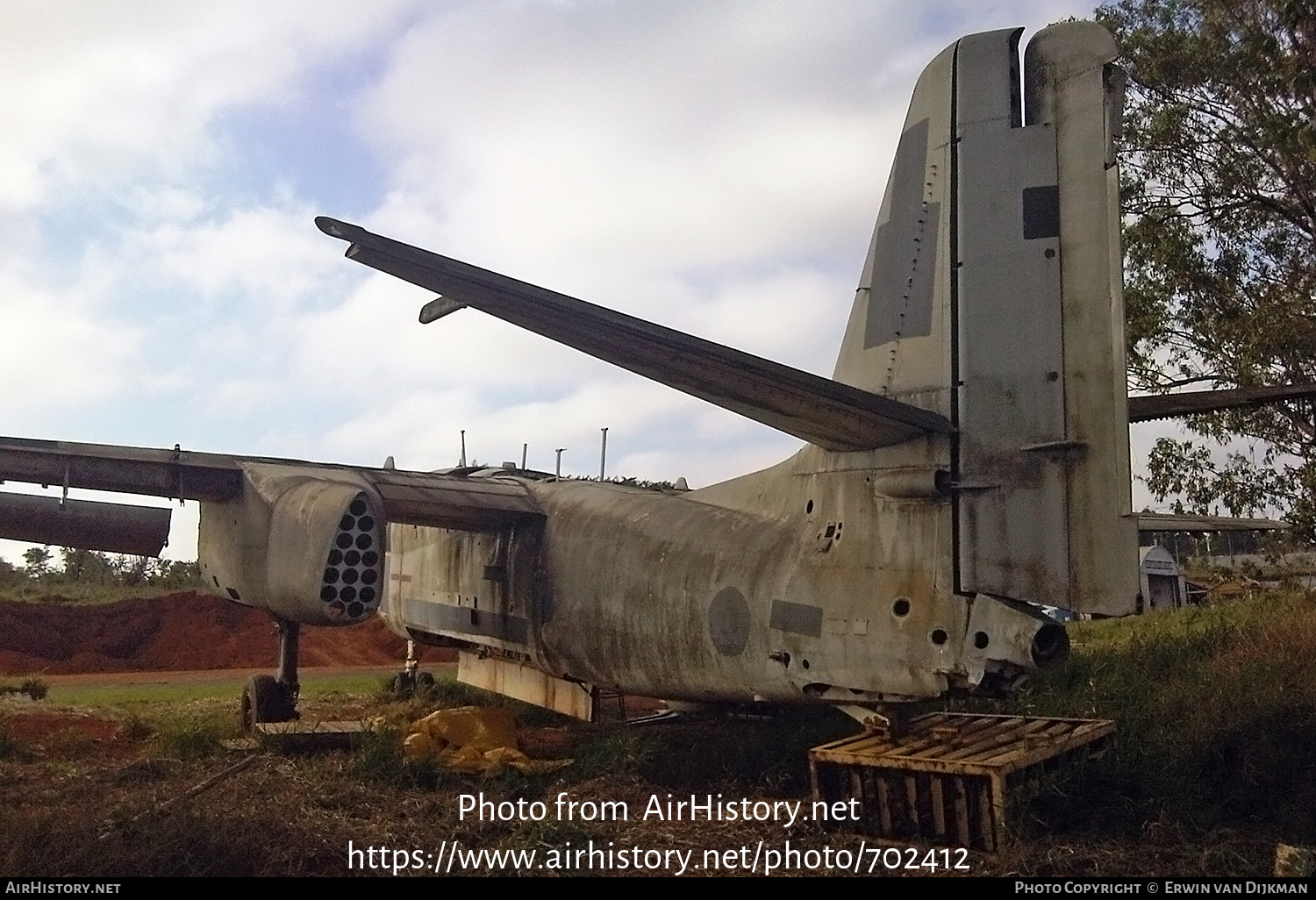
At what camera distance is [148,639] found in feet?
102

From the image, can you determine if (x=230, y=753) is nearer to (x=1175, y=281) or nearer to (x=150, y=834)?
(x=150, y=834)

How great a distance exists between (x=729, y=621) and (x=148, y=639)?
2848cm

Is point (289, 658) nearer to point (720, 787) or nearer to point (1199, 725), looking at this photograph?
point (720, 787)

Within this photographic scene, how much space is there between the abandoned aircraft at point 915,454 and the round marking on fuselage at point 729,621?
0.02 metres

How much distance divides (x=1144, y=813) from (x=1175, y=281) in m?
12.2

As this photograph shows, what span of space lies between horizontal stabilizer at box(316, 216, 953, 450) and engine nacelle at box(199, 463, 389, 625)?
102 inches

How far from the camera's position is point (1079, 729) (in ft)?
25.3

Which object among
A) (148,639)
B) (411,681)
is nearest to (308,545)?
(411,681)

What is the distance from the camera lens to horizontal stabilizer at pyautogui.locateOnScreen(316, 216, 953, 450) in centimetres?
569

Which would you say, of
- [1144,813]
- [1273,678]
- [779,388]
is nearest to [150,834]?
[779,388]

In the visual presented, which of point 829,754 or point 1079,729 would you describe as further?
point 1079,729

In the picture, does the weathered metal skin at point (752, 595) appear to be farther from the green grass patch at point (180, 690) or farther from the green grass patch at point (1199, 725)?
the green grass patch at point (180, 690)

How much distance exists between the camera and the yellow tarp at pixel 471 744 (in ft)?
31.3

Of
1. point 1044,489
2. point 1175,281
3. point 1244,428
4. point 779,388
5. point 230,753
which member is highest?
point 1175,281
